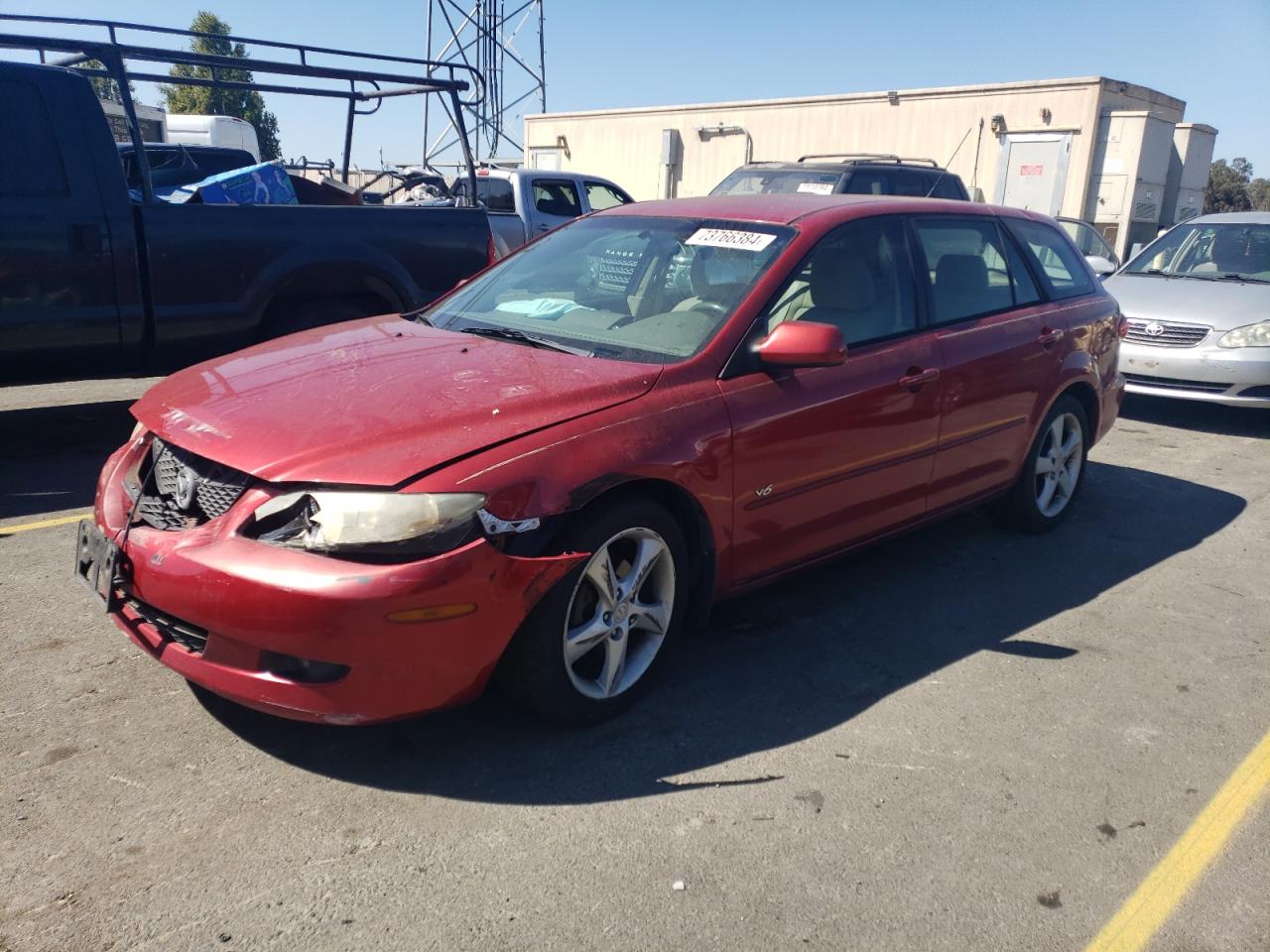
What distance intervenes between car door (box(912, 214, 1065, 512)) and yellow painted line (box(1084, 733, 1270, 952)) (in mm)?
1641

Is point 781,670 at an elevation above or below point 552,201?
below

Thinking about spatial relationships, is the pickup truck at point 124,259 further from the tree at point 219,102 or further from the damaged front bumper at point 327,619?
the tree at point 219,102

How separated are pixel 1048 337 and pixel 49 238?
16.6 ft

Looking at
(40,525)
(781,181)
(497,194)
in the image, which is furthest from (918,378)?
(497,194)

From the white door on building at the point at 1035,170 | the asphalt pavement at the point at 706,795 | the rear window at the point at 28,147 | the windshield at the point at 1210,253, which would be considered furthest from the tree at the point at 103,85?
the white door on building at the point at 1035,170

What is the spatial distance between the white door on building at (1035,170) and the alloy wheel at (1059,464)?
560 inches

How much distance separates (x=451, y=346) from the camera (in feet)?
12.2

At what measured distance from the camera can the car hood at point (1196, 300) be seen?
26.7ft

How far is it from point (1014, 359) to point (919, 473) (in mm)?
863

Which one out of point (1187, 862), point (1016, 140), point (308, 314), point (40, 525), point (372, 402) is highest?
point (1016, 140)

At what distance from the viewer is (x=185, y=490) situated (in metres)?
2.99

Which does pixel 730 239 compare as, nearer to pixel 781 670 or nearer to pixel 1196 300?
pixel 781 670

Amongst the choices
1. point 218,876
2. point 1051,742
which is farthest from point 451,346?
point 1051,742

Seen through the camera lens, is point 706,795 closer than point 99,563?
Yes
